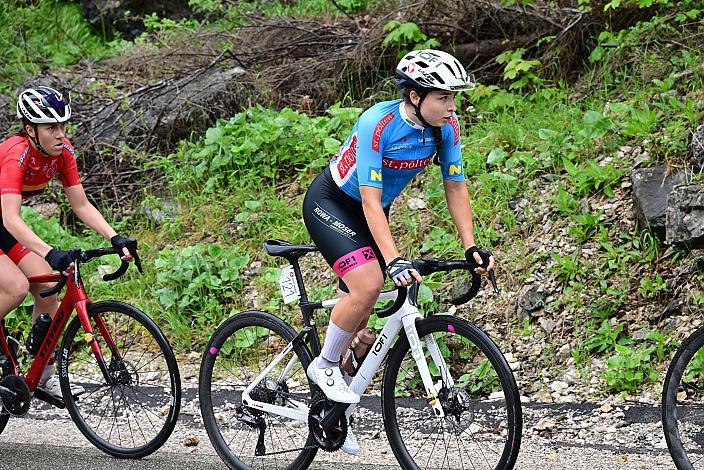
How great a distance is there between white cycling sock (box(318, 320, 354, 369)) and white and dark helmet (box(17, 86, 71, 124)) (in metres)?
2.20

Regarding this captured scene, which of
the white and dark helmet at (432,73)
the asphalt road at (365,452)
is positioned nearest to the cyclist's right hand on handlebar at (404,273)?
the white and dark helmet at (432,73)

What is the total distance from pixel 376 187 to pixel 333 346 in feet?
2.88

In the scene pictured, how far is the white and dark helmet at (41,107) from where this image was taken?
5266mm

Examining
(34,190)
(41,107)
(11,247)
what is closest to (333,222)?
(41,107)

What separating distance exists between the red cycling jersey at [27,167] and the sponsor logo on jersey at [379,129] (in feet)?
7.27

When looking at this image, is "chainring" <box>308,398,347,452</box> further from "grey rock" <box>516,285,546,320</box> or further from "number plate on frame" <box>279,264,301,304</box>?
"grey rock" <box>516,285,546,320</box>

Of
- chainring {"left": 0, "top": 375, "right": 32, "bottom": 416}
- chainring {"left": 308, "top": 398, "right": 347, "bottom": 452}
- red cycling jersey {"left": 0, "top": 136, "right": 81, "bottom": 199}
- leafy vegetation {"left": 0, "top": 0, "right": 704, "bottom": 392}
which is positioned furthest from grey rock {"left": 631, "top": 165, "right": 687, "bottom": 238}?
chainring {"left": 0, "top": 375, "right": 32, "bottom": 416}

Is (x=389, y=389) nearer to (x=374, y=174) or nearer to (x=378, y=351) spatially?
(x=378, y=351)

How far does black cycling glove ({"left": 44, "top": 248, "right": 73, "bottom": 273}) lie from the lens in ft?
16.6

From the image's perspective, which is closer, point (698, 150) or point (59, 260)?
point (59, 260)

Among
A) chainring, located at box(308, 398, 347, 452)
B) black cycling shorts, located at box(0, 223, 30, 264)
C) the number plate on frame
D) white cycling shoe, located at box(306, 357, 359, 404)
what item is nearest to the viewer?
white cycling shoe, located at box(306, 357, 359, 404)

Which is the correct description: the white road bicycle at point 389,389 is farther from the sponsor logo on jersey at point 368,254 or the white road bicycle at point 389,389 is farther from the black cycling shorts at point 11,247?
the black cycling shorts at point 11,247

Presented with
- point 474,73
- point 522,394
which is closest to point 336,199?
point 522,394

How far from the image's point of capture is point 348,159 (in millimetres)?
4609
